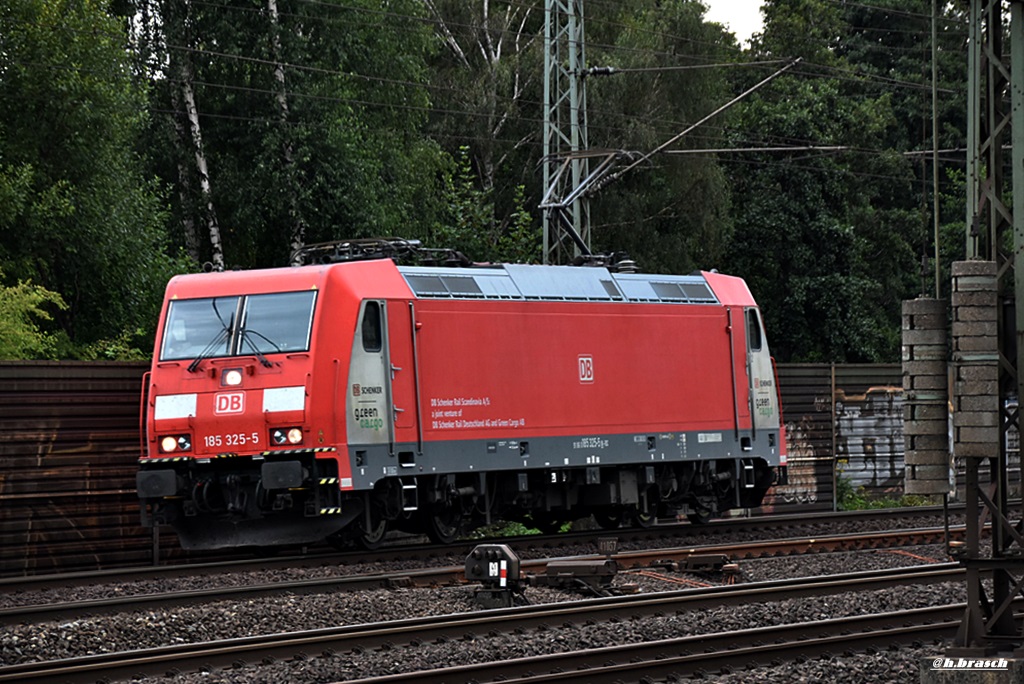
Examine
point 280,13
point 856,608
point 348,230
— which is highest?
point 280,13

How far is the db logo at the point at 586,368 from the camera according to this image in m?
21.2

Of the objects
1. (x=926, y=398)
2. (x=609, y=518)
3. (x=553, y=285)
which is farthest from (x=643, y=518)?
(x=926, y=398)

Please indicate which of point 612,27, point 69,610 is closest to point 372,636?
point 69,610

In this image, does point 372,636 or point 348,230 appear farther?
point 348,230

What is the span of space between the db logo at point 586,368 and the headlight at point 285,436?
4726 mm

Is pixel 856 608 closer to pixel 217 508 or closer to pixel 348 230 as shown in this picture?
pixel 217 508

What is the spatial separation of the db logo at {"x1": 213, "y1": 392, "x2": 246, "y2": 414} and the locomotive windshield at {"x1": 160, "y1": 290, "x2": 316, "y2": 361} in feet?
1.71

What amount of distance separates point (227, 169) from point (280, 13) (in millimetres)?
3665

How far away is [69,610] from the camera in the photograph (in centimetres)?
1378

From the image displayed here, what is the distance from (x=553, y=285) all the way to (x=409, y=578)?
20.6ft

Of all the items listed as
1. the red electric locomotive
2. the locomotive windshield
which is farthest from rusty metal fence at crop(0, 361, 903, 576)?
the locomotive windshield

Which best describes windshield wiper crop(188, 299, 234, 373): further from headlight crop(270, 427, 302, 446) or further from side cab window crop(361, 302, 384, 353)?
side cab window crop(361, 302, 384, 353)

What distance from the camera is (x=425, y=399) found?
19.2 m

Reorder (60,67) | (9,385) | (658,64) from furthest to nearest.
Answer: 1. (658,64)
2. (60,67)
3. (9,385)
